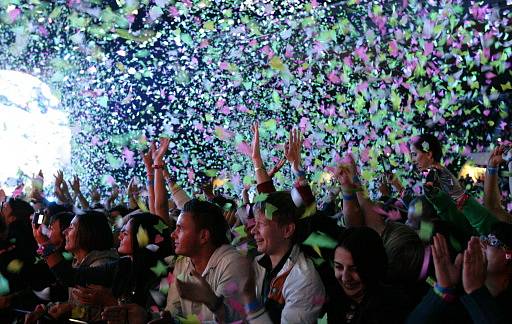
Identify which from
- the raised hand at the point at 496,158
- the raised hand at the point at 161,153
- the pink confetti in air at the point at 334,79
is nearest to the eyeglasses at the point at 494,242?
the raised hand at the point at 496,158

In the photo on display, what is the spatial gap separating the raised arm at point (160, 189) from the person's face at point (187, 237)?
1.14 meters

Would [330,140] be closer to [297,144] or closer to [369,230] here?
[297,144]

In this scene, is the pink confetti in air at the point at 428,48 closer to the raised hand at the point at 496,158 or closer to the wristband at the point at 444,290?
the raised hand at the point at 496,158

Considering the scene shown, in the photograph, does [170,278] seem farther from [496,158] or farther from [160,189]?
[496,158]

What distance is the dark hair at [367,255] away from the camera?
2.78 m

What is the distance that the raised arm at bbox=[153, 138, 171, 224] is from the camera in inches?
191

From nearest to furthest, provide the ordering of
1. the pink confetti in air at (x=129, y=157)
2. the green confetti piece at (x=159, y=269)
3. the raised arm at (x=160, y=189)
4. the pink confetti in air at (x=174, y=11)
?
the green confetti piece at (x=159, y=269)
the raised arm at (x=160, y=189)
the pink confetti in air at (x=174, y=11)
the pink confetti in air at (x=129, y=157)

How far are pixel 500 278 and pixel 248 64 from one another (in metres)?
11.3

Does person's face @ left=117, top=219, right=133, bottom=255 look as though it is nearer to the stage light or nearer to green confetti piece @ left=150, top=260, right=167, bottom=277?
green confetti piece @ left=150, top=260, right=167, bottom=277

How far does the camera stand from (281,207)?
11.3ft

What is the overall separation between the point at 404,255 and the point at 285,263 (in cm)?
57

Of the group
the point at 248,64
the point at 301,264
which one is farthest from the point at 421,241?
the point at 248,64

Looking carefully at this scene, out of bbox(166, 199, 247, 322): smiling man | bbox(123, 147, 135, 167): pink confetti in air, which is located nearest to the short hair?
bbox(166, 199, 247, 322): smiling man

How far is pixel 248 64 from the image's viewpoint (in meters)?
13.6
